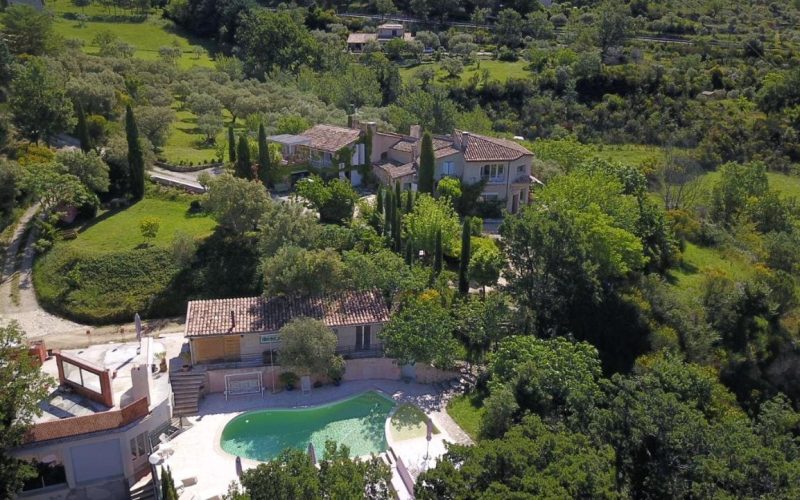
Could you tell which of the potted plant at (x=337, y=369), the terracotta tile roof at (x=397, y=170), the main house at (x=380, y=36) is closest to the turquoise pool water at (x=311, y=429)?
the potted plant at (x=337, y=369)

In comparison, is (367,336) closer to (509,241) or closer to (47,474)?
(509,241)

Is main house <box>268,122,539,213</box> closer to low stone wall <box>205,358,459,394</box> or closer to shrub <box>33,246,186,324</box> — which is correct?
shrub <box>33,246,186,324</box>

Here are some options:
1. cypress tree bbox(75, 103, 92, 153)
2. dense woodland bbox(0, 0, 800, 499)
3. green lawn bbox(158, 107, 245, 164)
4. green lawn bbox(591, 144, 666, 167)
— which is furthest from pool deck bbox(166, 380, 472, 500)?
green lawn bbox(591, 144, 666, 167)

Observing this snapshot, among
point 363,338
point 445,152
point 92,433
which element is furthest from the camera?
point 445,152

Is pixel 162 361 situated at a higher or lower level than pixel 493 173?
lower

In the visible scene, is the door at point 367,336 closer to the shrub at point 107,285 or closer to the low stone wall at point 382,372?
the low stone wall at point 382,372

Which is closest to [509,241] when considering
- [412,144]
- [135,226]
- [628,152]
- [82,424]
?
[412,144]

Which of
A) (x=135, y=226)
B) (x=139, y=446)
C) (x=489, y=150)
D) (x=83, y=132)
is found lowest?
(x=139, y=446)

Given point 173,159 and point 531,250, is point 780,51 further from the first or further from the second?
point 173,159
